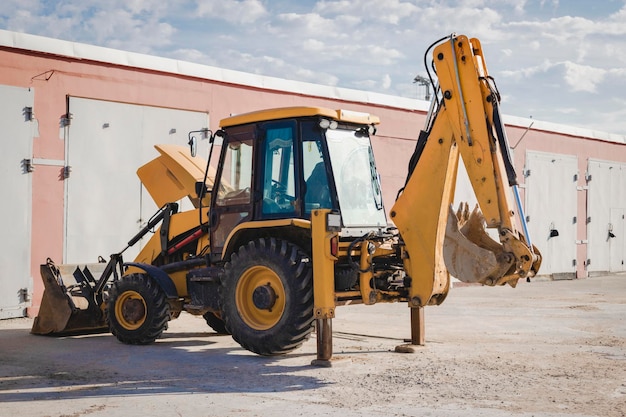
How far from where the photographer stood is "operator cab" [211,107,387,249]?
8891mm

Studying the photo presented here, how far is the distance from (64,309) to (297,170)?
369cm

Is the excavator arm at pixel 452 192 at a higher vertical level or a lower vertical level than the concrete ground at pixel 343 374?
higher

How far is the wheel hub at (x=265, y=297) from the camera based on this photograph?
8680 millimetres

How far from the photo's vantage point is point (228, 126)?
9516 millimetres

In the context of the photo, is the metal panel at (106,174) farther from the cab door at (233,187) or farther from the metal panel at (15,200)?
the cab door at (233,187)

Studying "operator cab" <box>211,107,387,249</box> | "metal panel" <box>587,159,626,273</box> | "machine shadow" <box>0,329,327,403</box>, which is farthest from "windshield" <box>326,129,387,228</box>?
"metal panel" <box>587,159,626,273</box>

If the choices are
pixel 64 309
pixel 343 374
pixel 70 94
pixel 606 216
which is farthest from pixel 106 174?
pixel 606 216

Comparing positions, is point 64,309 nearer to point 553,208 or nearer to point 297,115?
point 297,115

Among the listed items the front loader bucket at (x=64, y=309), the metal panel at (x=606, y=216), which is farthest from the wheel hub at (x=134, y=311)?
the metal panel at (x=606, y=216)

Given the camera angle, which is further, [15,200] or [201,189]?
[15,200]

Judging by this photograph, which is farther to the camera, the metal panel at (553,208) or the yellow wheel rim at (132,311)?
the metal panel at (553,208)

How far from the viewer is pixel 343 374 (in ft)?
25.8

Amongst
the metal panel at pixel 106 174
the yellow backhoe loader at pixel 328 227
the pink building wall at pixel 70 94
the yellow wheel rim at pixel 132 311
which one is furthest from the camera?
the metal panel at pixel 106 174

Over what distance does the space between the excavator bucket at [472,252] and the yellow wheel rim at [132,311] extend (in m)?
3.72
